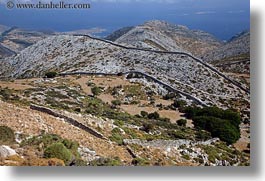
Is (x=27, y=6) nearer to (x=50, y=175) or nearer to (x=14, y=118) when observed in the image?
(x=14, y=118)

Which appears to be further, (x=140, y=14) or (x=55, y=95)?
(x=140, y=14)

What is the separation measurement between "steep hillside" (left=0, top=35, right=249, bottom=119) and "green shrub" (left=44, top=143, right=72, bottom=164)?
11.0 ft

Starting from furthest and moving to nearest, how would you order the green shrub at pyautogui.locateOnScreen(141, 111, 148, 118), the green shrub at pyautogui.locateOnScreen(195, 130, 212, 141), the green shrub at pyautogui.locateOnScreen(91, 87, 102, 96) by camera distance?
the green shrub at pyautogui.locateOnScreen(91, 87, 102, 96) → the green shrub at pyautogui.locateOnScreen(141, 111, 148, 118) → the green shrub at pyautogui.locateOnScreen(195, 130, 212, 141)

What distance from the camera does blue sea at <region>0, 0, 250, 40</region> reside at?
11.9 meters

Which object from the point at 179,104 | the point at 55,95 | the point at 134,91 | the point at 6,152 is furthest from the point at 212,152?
the point at 6,152

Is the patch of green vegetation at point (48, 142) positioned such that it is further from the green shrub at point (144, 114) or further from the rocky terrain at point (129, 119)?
the green shrub at point (144, 114)

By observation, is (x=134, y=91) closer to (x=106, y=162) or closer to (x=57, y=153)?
(x=106, y=162)

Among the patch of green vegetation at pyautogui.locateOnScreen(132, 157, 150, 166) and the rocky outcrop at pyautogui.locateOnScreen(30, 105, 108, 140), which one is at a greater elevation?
the rocky outcrop at pyautogui.locateOnScreen(30, 105, 108, 140)

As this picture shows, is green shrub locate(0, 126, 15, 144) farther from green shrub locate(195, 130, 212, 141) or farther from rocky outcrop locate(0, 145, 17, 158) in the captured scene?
green shrub locate(195, 130, 212, 141)

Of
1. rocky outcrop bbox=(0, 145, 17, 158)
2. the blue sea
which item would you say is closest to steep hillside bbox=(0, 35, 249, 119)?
the blue sea

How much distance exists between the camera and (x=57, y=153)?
11.2 metres

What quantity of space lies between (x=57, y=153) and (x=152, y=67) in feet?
16.7

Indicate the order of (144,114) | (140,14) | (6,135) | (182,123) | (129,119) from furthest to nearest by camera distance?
(140,14), (144,114), (129,119), (182,123), (6,135)

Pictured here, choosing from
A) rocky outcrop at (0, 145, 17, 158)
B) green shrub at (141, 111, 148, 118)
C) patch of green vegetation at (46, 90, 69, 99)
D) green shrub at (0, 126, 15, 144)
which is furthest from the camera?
patch of green vegetation at (46, 90, 69, 99)
